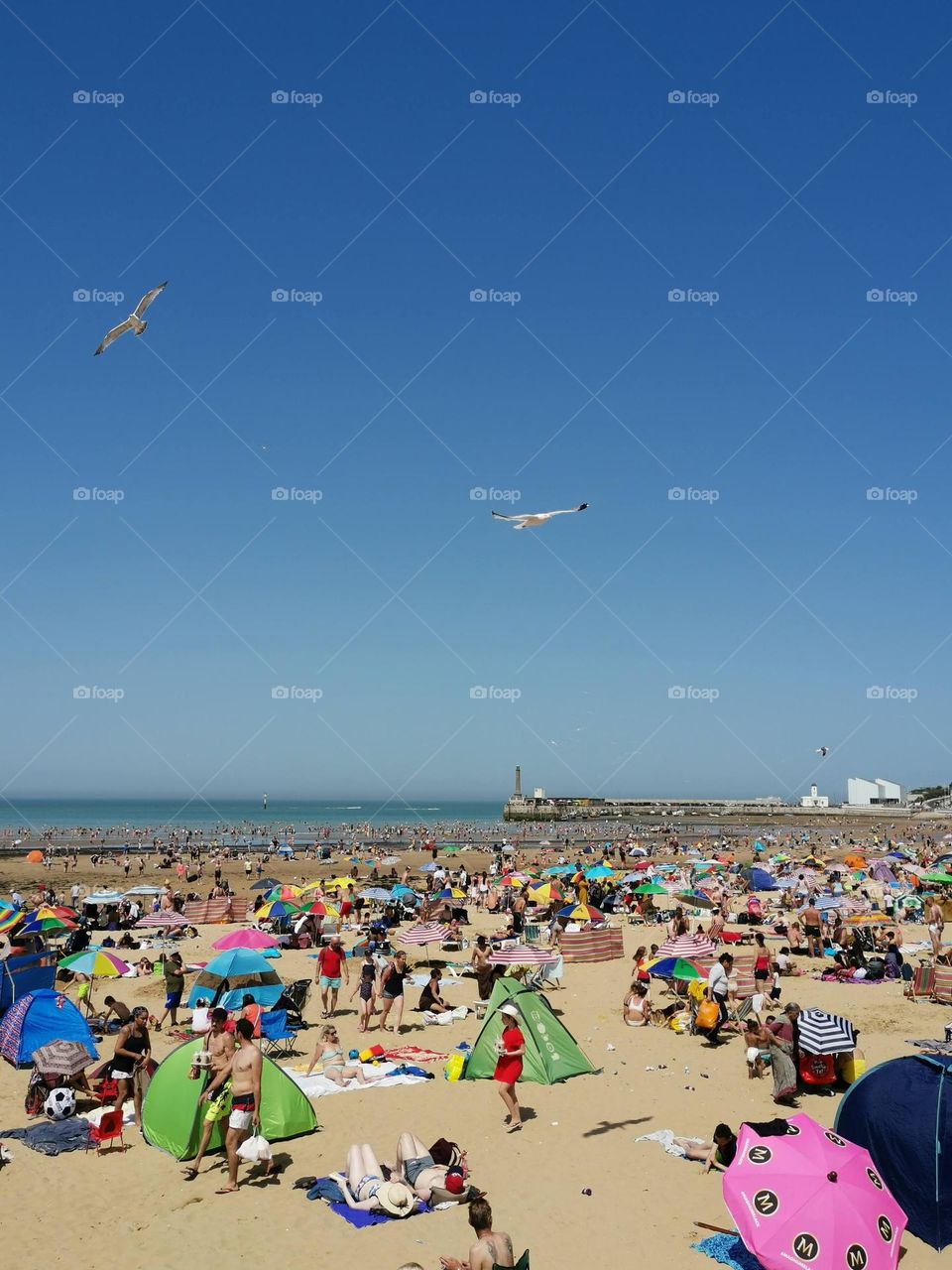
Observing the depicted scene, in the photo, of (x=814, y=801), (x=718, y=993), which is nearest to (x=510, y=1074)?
(x=718, y=993)

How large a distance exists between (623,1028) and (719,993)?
151 centimetres

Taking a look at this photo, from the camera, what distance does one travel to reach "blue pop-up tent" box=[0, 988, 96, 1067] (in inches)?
426

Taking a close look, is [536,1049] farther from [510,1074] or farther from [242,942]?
[242,942]

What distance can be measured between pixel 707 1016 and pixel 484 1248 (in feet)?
24.9

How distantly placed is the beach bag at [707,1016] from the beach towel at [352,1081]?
161 inches

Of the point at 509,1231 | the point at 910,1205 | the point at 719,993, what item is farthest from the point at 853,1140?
the point at 719,993

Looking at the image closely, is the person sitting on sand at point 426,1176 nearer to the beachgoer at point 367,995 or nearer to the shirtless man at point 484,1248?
the shirtless man at point 484,1248

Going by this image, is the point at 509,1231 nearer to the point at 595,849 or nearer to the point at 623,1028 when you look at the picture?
the point at 623,1028

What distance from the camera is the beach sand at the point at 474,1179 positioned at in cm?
659

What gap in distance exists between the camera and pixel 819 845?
6022 centimetres

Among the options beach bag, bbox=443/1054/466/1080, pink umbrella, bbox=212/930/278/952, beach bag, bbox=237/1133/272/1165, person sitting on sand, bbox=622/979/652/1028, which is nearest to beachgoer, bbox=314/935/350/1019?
pink umbrella, bbox=212/930/278/952

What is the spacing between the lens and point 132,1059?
367 inches

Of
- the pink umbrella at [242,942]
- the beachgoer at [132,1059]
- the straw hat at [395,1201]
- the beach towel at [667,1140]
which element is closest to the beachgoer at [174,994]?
the pink umbrella at [242,942]

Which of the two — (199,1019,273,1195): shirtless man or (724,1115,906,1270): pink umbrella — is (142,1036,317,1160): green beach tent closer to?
(199,1019,273,1195): shirtless man
